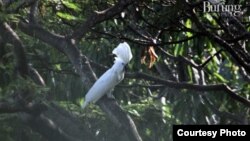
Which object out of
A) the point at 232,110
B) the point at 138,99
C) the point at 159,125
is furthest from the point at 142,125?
the point at 138,99

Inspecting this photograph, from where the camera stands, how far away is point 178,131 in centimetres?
599

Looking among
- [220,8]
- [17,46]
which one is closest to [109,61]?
[220,8]

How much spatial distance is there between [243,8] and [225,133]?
158 centimetres

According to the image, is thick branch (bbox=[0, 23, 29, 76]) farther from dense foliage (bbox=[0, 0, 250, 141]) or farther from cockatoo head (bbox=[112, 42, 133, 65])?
cockatoo head (bbox=[112, 42, 133, 65])

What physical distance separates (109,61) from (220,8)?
2.66m

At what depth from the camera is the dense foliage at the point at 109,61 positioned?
6758mm

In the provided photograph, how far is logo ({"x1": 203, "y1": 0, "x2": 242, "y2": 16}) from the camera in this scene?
22.9 ft

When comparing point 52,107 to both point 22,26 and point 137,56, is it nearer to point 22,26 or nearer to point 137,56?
point 22,26

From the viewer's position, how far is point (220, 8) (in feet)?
23.5

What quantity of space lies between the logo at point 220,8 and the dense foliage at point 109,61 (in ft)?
0.14

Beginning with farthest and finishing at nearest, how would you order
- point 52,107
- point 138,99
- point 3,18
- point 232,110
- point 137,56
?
point 138,99 < point 232,110 < point 137,56 < point 52,107 < point 3,18

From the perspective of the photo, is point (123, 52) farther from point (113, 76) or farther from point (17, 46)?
point (17, 46)

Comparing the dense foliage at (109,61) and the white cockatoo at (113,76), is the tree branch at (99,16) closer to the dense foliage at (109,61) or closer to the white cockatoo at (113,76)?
the dense foliage at (109,61)

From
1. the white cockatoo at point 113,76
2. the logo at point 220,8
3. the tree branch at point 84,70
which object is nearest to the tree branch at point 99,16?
the tree branch at point 84,70
